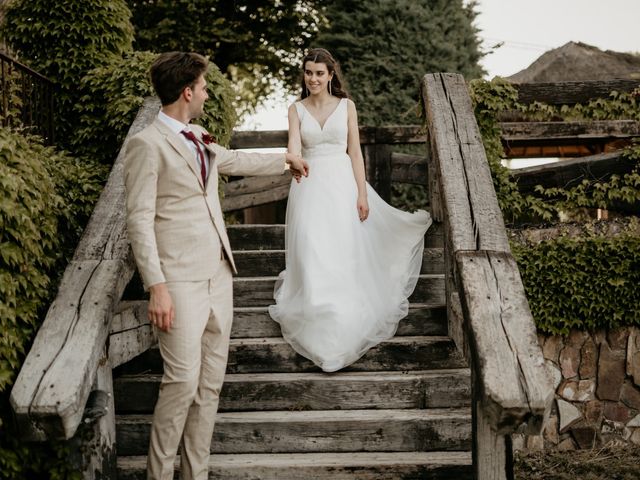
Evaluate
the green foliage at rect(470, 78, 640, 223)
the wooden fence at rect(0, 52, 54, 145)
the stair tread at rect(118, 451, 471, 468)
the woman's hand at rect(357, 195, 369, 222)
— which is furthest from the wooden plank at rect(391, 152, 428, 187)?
the stair tread at rect(118, 451, 471, 468)

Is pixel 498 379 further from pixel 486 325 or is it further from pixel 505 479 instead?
pixel 505 479

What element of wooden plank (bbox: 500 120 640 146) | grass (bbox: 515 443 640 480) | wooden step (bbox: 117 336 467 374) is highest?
wooden plank (bbox: 500 120 640 146)

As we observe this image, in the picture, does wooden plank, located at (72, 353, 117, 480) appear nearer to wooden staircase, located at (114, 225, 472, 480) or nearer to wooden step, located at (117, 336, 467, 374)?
wooden staircase, located at (114, 225, 472, 480)

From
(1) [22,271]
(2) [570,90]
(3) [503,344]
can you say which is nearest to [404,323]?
(3) [503,344]

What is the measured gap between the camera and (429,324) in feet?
14.2

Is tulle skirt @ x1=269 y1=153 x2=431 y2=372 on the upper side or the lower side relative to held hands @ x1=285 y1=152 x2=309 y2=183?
lower

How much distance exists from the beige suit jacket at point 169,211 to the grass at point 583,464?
101 inches

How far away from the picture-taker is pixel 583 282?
5.04 m

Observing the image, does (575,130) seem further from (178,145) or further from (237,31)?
(237,31)

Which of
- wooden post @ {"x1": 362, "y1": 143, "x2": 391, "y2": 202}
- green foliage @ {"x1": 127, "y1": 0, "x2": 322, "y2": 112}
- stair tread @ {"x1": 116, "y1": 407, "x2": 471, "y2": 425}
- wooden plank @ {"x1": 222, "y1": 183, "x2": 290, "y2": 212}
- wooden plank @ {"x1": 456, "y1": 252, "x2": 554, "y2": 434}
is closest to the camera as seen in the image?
wooden plank @ {"x1": 456, "y1": 252, "x2": 554, "y2": 434}

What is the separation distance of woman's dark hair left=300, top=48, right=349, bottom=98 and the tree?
4962 millimetres

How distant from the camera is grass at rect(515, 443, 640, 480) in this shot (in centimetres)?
443

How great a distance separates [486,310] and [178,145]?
4.93ft

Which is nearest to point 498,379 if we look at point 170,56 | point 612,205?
point 170,56
